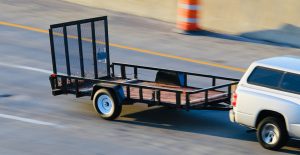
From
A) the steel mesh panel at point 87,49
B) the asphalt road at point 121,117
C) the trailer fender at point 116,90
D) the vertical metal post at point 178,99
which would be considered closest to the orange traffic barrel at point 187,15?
the asphalt road at point 121,117

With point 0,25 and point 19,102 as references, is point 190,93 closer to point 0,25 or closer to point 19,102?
point 19,102

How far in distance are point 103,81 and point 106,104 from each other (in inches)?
19.3

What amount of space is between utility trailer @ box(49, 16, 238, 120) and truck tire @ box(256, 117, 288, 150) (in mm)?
1221

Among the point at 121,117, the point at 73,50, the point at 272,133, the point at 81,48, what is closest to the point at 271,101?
the point at 272,133

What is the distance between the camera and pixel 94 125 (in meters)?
13.8

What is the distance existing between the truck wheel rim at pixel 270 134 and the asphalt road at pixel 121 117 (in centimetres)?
23

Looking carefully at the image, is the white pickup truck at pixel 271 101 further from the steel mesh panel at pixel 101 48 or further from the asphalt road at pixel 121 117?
the steel mesh panel at pixel 101 48

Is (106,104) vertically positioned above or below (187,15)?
below

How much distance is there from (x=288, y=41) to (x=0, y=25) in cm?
942

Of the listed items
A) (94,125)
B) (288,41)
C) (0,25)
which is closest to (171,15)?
(288,41)

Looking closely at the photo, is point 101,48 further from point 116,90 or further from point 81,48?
point 116,90

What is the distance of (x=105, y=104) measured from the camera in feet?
45.7

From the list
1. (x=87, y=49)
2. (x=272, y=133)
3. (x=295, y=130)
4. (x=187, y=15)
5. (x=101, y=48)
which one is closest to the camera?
(x=295, y=130)

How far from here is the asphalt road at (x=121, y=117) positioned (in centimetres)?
1259
